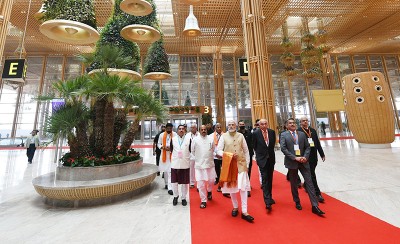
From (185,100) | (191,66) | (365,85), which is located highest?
(191,66)

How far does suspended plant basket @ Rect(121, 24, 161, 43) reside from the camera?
470cm

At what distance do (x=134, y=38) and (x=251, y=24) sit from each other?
23.6 ft

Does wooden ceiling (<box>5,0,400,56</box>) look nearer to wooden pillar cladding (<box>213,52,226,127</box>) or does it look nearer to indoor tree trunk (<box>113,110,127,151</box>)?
wooden pillar cladding (<box>213,52,226,127</box>)

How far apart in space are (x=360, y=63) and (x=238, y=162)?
27.9 metres

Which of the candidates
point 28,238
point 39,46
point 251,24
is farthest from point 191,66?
point 28,238

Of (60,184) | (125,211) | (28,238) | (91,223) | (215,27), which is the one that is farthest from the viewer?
(215,27)

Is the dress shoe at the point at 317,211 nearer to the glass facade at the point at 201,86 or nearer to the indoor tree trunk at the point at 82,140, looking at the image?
the indoor tree trunk at the point at 82,140

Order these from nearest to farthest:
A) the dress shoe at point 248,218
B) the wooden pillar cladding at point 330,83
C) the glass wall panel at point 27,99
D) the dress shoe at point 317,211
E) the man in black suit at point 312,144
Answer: the dress shoe at point 248,218, the dress shoe at point 317,211, the man in black suit at point 312,144, the glass wall panel at point 27,99, the wooden pillar cladding at point 330,83

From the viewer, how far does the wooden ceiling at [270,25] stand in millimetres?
13562

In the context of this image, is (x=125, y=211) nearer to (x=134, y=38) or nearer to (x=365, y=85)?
(x=134, y=38)

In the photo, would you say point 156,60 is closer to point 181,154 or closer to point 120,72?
point 120,72

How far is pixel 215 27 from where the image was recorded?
1608 centimetres

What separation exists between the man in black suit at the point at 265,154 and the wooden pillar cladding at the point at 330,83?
72.4 feet

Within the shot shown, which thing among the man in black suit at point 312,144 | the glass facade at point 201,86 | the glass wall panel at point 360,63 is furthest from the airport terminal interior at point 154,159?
the glass wall panel at point 360,63
